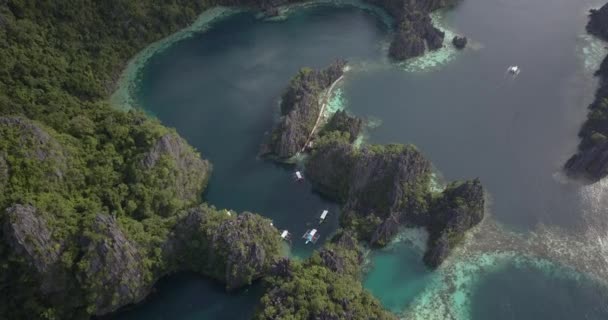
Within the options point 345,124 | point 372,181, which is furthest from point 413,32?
point 372,181

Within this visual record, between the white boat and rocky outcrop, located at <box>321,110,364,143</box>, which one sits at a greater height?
rocky outcrop, located at <box>321,110,364,143</box>

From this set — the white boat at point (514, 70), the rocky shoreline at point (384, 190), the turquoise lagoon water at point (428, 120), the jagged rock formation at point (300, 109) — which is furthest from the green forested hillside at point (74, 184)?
the white boat at point (514, 70)

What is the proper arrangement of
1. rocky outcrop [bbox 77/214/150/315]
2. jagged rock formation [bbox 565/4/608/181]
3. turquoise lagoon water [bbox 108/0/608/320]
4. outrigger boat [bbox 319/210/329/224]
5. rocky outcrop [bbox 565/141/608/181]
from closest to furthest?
1. rocky outcrop [bbox 77/214/150/315]
2. turquoise lagoon water [bbox 108/0/608/320]
3. outrigger boat [bbox 319/210/329/224]
4. rocky outcrop [bbox 565/141/608/181]
5. jagged rock formation [bbox 565/4/608/181]

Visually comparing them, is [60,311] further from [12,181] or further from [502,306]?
[502,306]

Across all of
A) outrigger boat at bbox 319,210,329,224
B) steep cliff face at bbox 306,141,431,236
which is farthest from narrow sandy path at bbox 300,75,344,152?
outrigger boat at bbox 319,210,329,224

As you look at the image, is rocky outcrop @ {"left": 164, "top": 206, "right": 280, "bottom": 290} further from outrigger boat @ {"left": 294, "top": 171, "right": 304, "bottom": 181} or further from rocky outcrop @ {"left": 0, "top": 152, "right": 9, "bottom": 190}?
rocky outcrop @ {"left": 0, "top": 152, "right": 9, "bottom": 190}

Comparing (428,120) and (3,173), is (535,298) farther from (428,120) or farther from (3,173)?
(3,173)

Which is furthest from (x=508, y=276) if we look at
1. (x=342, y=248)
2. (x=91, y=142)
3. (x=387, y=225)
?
(x=91, y=142)

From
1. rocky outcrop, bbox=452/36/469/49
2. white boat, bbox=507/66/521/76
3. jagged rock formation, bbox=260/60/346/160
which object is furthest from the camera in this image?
rocky outcrop, bbox=452/36/469/49
